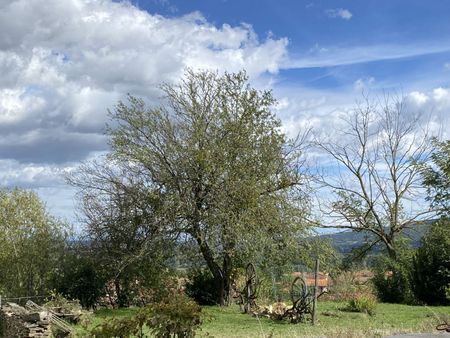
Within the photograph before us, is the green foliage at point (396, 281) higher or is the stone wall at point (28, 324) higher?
the green foliage at point (396, 281)

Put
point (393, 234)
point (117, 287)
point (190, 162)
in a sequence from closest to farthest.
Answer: point (190, 162) < point (117, 287) < point (393, 234)

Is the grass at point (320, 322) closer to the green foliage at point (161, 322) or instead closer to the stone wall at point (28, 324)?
the stone wall at point (28, 324)

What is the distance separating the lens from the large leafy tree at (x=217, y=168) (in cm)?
2006

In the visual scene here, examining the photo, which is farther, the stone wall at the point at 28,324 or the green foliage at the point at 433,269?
the green foliage at the point at 433,269

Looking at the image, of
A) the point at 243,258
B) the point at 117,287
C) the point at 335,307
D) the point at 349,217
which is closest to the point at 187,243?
the point at 243,258

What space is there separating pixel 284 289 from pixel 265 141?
21.5ft

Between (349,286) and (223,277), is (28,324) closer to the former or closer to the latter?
(223,277)

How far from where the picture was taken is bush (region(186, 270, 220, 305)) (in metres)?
23.3

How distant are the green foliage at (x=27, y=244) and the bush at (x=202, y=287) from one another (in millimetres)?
5570

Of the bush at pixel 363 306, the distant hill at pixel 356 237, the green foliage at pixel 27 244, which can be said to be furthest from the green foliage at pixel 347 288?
the green foliage at pixel 27 244

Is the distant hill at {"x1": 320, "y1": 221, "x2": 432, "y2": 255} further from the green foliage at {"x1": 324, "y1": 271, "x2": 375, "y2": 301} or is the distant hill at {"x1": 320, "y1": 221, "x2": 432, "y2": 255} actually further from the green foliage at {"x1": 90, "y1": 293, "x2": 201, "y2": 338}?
the green foliage at {"x1": 90, "y1": 293, "x2": 201, "y2": 338}

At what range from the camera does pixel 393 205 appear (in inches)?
1268

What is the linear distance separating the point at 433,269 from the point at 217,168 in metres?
10.1

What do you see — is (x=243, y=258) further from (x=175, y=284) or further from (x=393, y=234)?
(x=393, y=234)
